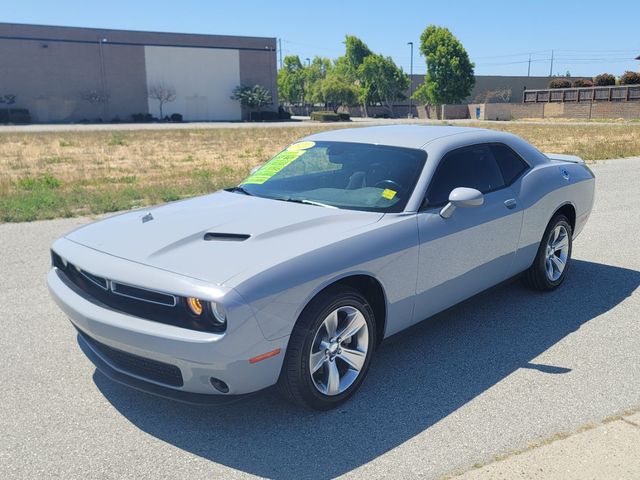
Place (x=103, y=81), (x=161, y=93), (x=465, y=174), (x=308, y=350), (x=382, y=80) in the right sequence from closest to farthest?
(x=308, y=350)
(x=465, y=174)
(x=103, y=81)
(x=161, y=93)
(x=382, y=80)

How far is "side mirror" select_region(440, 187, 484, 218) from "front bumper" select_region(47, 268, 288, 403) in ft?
5.13

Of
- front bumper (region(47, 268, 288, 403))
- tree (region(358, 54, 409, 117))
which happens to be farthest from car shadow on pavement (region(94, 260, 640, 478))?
tree (region(358, 54, 409, 117))

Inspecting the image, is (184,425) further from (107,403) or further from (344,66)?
(344,66)

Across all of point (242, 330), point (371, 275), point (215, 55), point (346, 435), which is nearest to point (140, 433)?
point (242, 330)

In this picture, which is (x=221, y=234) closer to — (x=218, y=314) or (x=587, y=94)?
(x=218, y=314)

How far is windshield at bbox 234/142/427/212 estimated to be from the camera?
4035 millimetres

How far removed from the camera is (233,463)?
2953 mm

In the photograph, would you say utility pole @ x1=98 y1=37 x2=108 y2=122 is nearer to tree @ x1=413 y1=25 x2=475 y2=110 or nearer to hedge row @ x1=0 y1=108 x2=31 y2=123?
hedge row @ x1=0 y1=108 x2=31 y2=123

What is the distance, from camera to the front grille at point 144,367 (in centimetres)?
304

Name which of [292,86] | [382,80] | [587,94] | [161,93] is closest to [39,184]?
[587,94]

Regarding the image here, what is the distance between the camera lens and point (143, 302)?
307 centimetres

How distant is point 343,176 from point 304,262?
140cm

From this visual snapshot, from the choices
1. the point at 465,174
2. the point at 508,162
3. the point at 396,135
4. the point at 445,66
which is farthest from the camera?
the point at 445,66

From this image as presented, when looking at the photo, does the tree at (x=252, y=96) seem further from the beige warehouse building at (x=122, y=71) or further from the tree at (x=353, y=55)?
the tree at (x=353, y=55)
